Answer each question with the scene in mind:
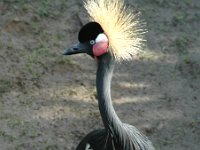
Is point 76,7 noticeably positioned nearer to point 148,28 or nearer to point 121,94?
point 148,28

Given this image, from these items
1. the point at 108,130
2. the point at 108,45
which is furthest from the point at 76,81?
the point at 108,45

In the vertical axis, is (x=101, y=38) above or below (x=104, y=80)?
above

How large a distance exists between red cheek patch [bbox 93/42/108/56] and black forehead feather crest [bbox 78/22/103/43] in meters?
0.06

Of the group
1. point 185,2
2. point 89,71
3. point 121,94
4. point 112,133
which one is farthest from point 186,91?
point 112,133

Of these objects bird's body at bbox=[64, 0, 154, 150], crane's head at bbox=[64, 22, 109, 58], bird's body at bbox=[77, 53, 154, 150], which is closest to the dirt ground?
bird's body at bbox=[77, 53, 154, 150]

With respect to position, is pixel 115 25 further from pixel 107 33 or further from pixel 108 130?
pixel 108 130

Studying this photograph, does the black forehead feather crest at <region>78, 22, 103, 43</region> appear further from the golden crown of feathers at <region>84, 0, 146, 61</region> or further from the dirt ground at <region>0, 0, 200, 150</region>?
the dirt ground at <region>0, 0, 200, 150</region>

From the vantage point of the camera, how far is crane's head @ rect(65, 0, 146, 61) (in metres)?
2.33

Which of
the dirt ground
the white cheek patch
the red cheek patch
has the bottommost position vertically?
the dirt ground

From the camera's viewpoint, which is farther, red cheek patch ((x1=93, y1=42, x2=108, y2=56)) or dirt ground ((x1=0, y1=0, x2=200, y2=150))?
dirt ground ((x1=0, y1=0, x2=200, y2=150))

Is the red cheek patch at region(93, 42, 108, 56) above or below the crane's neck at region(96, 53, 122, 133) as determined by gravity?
above

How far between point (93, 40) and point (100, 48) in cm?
6

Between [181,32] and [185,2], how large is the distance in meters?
0.41

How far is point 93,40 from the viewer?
235cm
